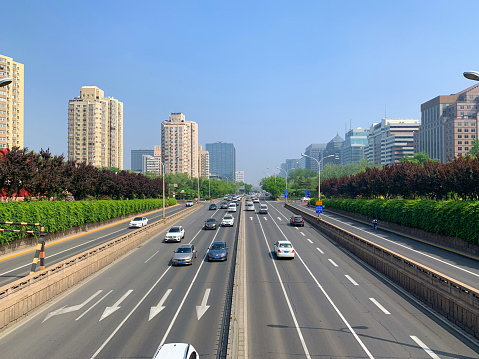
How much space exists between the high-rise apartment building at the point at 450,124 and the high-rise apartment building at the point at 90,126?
170316 millimetres

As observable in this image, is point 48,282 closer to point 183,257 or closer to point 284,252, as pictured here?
point 183,257

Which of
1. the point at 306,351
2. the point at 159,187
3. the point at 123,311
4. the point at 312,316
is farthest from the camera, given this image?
the point at 159,187

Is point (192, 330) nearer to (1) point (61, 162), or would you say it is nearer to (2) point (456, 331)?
(2) point (456, 331)

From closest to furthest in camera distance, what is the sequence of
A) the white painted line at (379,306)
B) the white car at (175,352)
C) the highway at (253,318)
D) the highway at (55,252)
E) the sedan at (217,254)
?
→ the white car at (175,352), the highway at (253,318), the white painted line at (379,306), the highway at (55,252), the sedan at (217,254)

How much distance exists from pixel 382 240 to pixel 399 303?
70.1 ft

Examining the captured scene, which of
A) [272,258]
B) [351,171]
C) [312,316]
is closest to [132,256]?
[272,258]

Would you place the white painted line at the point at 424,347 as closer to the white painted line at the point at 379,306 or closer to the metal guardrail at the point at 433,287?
the metal guardrail at the point at 433,287

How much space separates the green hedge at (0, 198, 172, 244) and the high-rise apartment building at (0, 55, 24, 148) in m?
85.4

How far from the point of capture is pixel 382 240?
38.6 meters

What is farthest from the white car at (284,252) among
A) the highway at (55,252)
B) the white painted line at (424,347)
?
the highway at (55,252)

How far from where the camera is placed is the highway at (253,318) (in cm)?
1319

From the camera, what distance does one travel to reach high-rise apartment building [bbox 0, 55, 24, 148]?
117750 mm

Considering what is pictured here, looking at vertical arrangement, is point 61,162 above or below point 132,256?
above

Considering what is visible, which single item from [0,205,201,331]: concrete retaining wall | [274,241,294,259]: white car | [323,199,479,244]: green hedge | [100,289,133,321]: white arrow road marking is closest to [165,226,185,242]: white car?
[0,205,201,331]: concrete retaining wall
